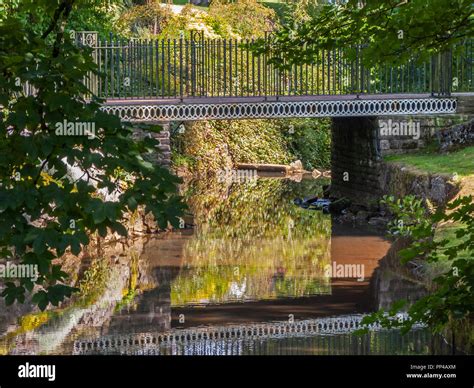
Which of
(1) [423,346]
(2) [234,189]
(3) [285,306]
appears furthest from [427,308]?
(2) [234,189]

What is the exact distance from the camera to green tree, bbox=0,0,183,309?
7176mm

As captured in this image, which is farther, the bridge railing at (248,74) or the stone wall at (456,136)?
the bridge railing at (248,74)

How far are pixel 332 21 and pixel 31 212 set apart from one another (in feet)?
17.9

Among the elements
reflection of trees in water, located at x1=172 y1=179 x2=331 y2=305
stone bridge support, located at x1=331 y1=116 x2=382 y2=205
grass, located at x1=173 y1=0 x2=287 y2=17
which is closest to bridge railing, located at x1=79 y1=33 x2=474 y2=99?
stone bridge support, located at x1=331 y1=116 x2=382 y2=205

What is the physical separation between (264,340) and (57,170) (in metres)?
7.61

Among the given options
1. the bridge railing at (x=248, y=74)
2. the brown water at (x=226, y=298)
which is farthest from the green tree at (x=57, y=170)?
the bridge railing at (x=248, y=74)

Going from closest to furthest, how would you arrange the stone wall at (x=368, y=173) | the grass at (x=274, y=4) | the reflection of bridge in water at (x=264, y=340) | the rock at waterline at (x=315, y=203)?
the reflection of bridge in water at (x=264, y=340) → the stone wall at (x=368, y=173) → the rock at waterline at (x=315, y=203) → the grass at (x=274, y=4)

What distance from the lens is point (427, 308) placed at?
29.0ft

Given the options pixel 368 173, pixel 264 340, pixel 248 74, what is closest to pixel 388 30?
pixel 264 340

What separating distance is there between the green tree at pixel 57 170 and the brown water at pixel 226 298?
6.39 m

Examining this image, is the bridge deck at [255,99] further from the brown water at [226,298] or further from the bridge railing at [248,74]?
the brown water at [226,298]

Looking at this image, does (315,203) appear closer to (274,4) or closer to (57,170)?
(57,170)

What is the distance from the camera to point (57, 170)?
776cm

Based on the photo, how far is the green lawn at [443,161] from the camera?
21.7 m
